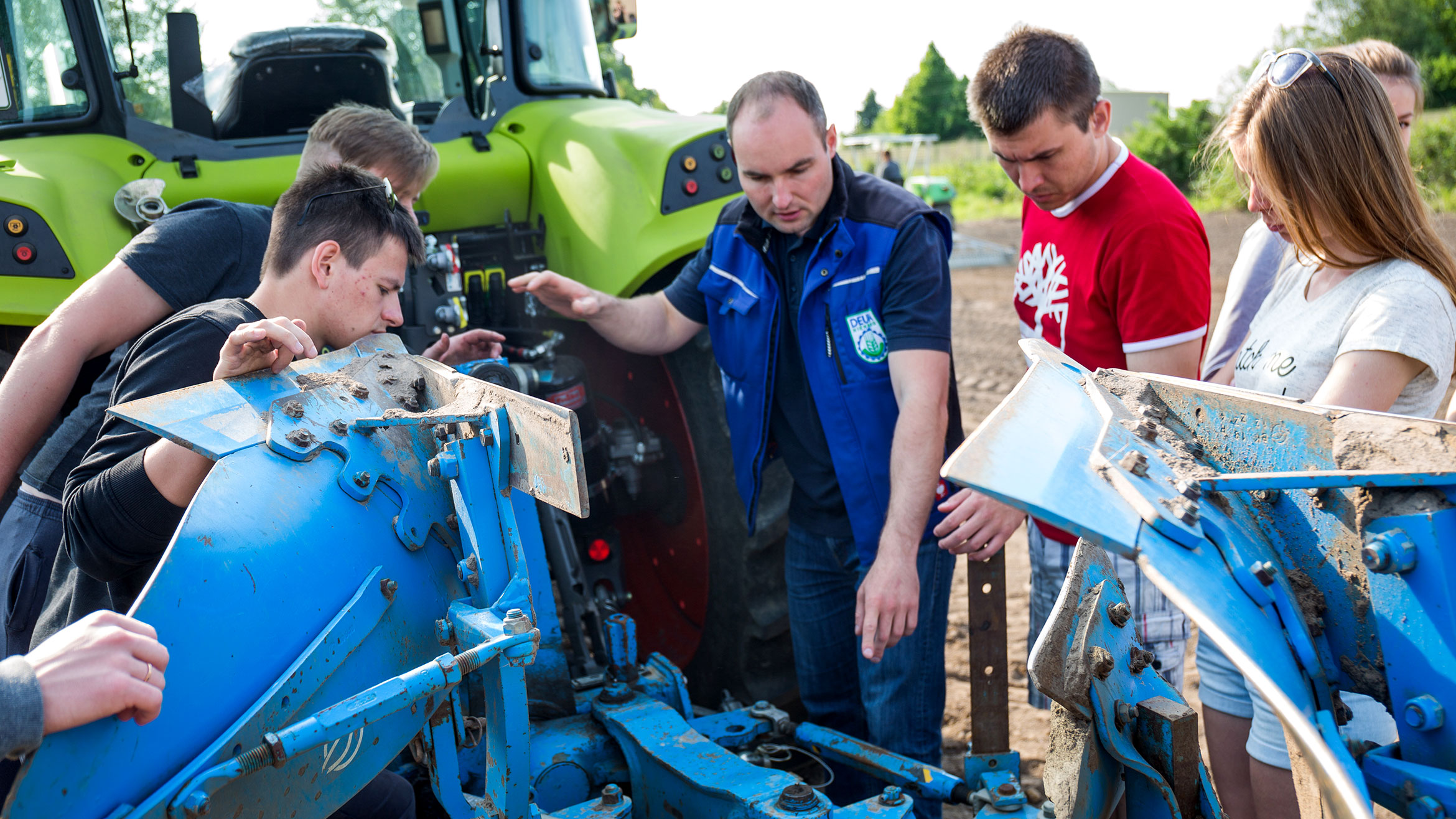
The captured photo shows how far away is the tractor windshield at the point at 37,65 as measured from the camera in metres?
2.68

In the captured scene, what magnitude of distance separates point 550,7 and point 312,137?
1076 millimetres

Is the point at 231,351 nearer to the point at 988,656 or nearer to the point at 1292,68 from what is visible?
the point at 988,656

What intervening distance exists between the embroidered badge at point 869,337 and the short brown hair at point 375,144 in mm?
1107

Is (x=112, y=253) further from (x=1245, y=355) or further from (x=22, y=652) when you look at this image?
(x=1245, y=355)

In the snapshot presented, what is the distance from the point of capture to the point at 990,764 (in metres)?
2.12

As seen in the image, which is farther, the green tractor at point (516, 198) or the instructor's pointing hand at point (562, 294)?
the green tractor at point (516, 198)

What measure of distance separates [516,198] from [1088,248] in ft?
5.57

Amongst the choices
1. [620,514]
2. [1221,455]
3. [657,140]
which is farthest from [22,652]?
Result: [1221,455]

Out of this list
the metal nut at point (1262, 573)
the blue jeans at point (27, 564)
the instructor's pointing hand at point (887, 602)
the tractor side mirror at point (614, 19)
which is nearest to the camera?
the metal nut at point (1262, 573)

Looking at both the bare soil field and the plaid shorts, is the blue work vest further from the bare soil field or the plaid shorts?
the bare soil field

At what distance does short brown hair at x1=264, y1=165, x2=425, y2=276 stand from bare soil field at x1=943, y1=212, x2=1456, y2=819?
1864mm

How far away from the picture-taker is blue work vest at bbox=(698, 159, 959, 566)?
2301 millimetres

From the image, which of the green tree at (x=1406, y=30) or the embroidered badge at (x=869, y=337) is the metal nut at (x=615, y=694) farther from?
the green tree at (x=1406, y=30)

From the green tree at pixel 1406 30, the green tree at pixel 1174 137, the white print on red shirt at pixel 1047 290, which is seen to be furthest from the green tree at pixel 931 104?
the white print on red shirt at pixel 1047 290
